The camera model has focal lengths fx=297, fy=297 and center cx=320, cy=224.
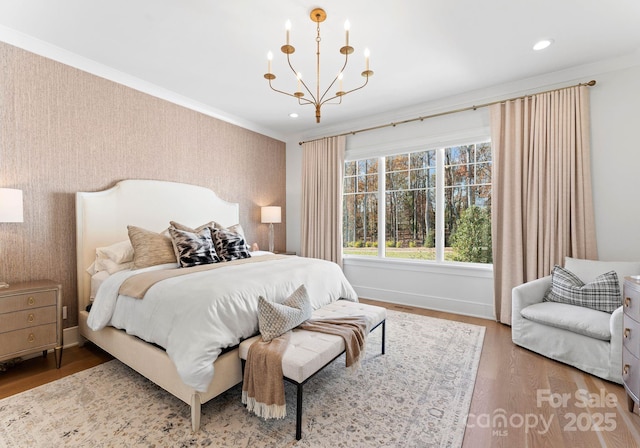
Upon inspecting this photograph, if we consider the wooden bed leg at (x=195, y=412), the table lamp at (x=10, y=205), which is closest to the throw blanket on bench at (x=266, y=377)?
the wooden bed leg at (x=195, y=412)

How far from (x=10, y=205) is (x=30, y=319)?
885mm

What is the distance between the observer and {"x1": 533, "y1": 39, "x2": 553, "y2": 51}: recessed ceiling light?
264 centimetres

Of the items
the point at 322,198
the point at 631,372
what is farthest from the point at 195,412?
the point at 322,198

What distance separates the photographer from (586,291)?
258cm

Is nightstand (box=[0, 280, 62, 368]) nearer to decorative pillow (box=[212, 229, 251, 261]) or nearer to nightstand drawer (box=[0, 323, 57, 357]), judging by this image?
nightstand drawer (box=[0, 323, 57, 357])

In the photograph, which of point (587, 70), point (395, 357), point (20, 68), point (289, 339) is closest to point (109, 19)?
point (20, 68)

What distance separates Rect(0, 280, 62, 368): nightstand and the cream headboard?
474 millimetres

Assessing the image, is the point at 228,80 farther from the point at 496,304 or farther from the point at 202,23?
the point at 496,304

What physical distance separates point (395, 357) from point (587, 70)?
3.49 m

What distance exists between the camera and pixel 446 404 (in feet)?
6.41

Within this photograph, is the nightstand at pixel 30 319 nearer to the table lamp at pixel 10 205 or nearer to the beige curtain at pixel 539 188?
the table lamp at pixel 10 205

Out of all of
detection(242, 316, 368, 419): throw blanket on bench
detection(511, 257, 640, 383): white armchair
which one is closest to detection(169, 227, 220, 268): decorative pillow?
detection(242, 316, 368, 419): throw blanket on bench

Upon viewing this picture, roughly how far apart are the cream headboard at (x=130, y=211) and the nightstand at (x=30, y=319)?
0.47 metres

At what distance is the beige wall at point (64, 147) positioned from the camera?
2.54m
